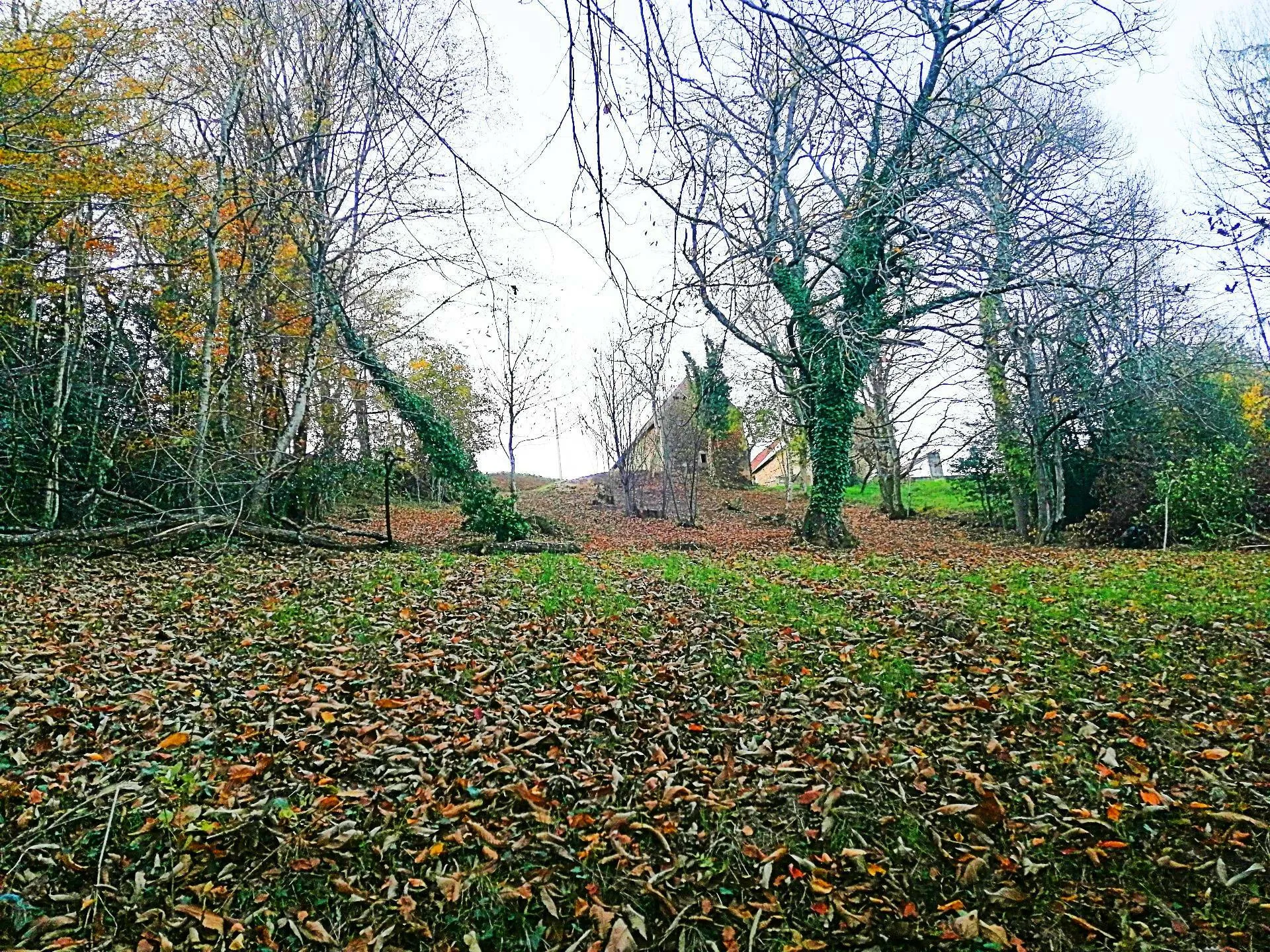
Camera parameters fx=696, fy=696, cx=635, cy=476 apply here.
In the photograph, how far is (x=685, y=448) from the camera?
66.6 ft

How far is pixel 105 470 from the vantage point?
9.54 m

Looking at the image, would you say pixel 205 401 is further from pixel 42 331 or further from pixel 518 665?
pixel 518 665

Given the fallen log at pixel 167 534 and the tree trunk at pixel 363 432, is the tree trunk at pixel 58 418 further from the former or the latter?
the tree trunk at pixel 363 432

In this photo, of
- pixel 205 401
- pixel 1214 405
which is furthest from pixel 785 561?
pixel 1214 405

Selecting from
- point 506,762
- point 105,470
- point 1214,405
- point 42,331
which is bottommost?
point 506,762

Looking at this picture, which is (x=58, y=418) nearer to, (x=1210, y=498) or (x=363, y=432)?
(x=363, y=432)

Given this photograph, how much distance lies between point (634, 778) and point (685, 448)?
56.7ft

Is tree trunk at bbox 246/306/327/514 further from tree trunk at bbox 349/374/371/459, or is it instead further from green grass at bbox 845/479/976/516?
green grass at bbox 845/479/976/516

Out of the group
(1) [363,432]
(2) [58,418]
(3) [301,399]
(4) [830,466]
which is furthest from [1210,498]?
(2) [58,418]

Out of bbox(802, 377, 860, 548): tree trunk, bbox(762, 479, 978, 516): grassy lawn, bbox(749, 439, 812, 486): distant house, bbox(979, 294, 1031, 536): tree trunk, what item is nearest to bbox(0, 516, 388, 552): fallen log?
bbox(802, 377, 860, 548): tree trunk

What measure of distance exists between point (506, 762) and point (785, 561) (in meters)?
6.11

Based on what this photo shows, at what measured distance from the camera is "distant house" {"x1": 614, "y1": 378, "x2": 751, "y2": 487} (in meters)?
18.6

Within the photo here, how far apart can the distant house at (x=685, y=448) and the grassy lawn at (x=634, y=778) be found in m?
8.87

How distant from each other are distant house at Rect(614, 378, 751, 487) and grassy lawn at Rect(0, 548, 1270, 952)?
8.87m
